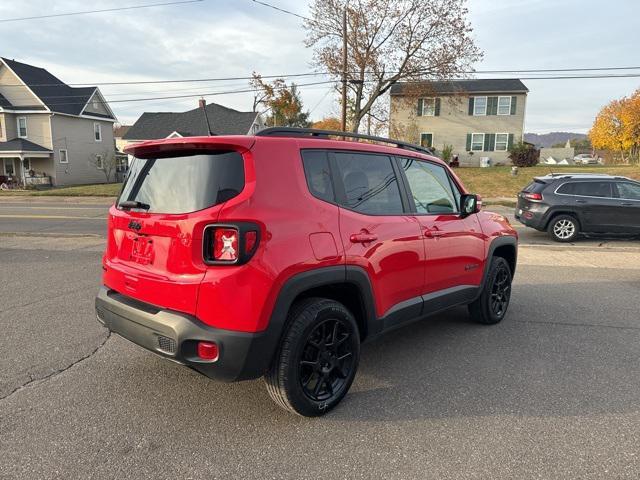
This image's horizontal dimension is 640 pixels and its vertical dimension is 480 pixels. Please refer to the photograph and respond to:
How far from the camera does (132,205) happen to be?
123 inches

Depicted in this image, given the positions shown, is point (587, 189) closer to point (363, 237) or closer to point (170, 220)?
point (363, 237)

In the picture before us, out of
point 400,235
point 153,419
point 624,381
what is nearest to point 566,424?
point 624,381

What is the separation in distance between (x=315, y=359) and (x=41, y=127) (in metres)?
38.6

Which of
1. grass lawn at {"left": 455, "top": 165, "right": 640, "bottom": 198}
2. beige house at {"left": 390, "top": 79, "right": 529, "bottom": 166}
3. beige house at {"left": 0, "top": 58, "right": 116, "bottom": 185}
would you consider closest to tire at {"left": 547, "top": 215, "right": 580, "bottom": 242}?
grass lawn at {"left": 455, "top": 165, "right": 640, "bottom": 198}

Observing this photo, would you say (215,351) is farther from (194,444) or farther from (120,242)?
(120,242)

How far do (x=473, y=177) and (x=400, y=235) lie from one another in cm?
2482

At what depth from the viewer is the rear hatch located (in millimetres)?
2652

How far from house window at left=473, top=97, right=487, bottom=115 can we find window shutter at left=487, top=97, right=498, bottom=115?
9.6 inches

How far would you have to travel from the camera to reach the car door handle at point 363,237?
10.2ft

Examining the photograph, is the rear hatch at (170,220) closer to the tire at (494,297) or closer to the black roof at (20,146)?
the tire at (494,297)

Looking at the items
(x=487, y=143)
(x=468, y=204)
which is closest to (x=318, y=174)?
(x=468, y=204)

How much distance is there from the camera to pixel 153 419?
295cm

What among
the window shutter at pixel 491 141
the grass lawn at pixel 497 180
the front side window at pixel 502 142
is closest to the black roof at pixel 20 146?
the grass lawn at pixel 497 180

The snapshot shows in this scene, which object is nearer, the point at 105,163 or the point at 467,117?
the point at 467,117
